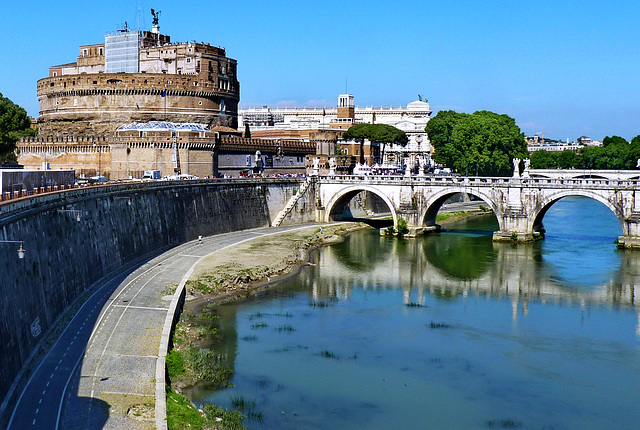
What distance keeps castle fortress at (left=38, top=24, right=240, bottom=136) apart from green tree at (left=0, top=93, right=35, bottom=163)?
2.94 metres

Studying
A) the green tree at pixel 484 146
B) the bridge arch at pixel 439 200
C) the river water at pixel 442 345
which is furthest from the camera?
the green tree at pixel 484 146

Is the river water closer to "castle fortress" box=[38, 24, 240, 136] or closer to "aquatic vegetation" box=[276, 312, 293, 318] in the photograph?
"aquatic vegetation" box=[276, 312, 293, 318]

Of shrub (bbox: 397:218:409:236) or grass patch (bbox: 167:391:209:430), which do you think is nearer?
grass patch (bbox: 167:391:209:430)

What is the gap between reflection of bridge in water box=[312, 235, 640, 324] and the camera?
4503cm

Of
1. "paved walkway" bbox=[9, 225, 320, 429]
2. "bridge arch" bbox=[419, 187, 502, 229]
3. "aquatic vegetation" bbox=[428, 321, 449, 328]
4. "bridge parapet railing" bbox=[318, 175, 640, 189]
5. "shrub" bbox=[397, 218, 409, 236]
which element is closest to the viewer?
"paved walkway" bbox=[9, 225, 320, 429]

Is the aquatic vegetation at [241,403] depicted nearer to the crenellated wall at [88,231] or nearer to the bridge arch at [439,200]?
the crenellated wall at [88,231]

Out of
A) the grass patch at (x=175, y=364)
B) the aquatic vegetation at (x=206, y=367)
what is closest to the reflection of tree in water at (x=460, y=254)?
the aquatic vegetation at (x=206, y=367)

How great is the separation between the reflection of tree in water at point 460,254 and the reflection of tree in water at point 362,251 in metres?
3.54

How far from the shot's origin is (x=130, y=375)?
26.1 meters

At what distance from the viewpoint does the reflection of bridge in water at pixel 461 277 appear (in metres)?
45.0

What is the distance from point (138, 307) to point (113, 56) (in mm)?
69257

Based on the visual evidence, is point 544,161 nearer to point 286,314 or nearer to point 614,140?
point 614,140

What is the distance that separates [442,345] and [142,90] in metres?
60.9

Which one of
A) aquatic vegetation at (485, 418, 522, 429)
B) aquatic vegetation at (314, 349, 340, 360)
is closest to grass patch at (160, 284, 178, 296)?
aquatic vegetation at (314, 349, 340, 360)
